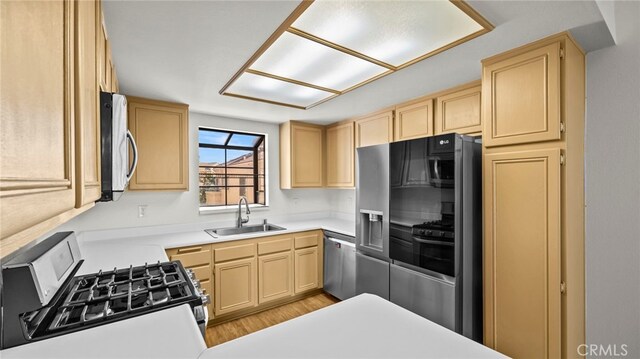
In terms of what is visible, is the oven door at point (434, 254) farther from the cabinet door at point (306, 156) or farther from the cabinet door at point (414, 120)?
the cabinet door at point (306, 156)

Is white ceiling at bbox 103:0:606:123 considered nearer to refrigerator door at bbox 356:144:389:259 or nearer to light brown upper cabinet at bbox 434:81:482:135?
light brown upper cabinet at bbox 434:81:482:135

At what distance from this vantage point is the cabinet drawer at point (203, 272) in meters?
2.56

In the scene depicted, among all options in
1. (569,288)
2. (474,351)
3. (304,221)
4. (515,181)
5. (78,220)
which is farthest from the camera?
(304,221)

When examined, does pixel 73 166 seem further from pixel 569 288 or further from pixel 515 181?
pixel 569 288

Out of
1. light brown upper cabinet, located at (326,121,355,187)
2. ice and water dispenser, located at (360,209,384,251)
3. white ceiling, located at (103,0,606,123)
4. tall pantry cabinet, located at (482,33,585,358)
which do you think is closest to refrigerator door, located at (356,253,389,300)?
ice and water dispenser, located at (360,209,384,251)

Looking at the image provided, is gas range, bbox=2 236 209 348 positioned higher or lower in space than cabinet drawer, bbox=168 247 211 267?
higher

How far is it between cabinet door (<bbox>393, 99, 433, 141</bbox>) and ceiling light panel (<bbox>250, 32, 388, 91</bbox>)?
74cm

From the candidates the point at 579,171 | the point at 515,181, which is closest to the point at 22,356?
the point at 515,181

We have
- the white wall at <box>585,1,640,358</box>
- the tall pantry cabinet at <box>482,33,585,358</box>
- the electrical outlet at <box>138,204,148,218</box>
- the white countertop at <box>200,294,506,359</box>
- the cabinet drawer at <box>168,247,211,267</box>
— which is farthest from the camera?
the electrical outlet at <box>138,204,148,218</box>

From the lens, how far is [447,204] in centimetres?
185

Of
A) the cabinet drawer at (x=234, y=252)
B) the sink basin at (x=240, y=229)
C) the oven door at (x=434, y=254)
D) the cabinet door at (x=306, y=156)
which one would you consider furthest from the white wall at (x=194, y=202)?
the oven door at (x=434, y=254)

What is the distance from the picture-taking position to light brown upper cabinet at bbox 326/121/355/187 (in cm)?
340

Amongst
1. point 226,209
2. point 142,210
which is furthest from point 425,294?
point 142,210

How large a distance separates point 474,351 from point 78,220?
10.3 ft
